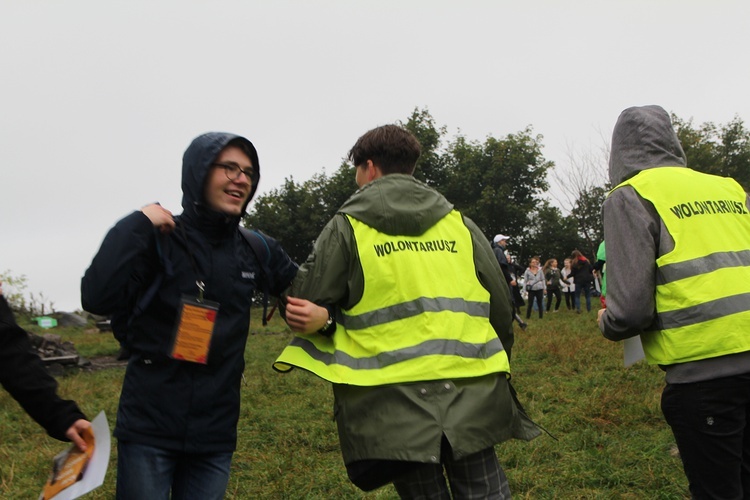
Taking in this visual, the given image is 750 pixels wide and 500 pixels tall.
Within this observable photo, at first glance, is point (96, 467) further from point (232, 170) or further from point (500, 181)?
point (500, 181)

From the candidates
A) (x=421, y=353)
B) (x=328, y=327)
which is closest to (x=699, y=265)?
(x=421, y=353)

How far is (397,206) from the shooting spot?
2.21 meters

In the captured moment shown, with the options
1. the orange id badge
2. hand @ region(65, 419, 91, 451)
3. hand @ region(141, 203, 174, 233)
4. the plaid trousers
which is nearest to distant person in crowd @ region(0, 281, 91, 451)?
hand @ region(65, 419, 91, 451)

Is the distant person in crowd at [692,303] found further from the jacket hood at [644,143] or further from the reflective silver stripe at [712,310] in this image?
the jacket hood at [644,143]

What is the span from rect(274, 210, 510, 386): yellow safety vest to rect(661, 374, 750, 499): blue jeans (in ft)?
2.11

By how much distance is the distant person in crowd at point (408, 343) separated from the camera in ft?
6.60

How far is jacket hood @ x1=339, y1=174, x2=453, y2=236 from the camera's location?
2.19m

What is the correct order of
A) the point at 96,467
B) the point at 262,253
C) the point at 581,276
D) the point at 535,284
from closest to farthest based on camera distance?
1. the point at 96,467
2. the point at 262,253
3. the point at 535,284
4. the point at 581,276

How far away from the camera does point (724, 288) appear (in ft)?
7.14

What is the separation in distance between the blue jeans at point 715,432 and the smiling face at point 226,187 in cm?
169

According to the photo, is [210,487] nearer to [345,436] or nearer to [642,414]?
[345,436]

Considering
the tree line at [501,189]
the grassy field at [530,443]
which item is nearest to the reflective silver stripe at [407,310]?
the grassy field at [530,443]

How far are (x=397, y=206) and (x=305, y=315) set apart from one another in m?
0.49

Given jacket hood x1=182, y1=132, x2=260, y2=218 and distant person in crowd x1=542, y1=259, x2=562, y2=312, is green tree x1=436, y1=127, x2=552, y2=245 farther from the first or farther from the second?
jacket hood x1=182, y1=132, x2=260, y2=218
